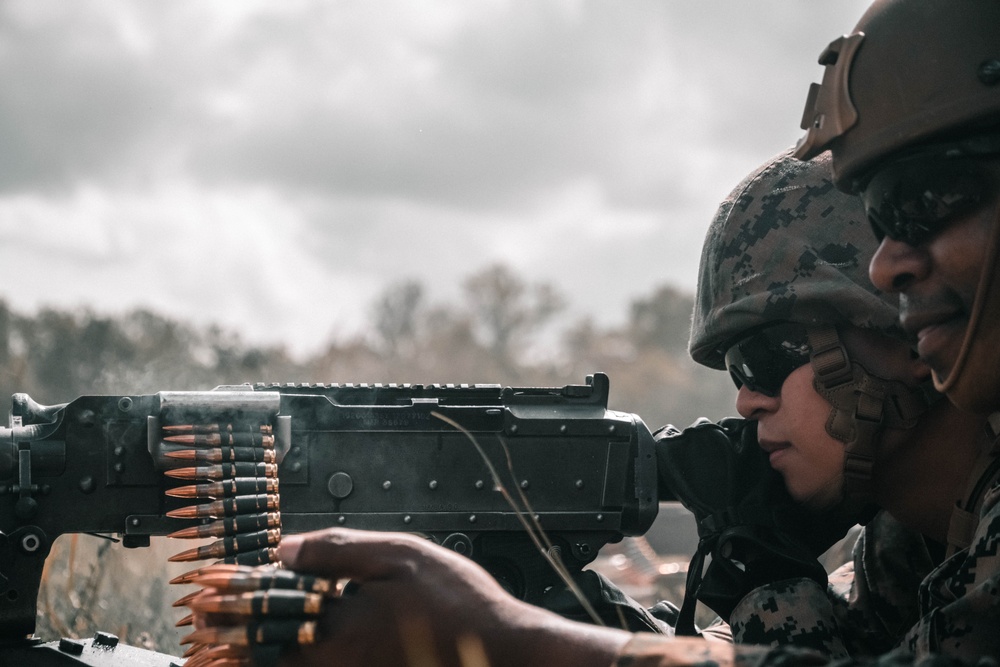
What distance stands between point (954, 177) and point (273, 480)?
2489 millimetres

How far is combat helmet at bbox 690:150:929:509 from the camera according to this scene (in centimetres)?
354

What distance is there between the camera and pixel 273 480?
4023mm

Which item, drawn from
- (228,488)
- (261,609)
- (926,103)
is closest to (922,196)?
(926,103)

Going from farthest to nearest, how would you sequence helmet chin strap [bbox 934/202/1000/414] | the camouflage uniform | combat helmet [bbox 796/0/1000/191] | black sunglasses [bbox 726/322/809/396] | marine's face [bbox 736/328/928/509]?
1. black sunglasses [bbox 726/322/809/396]
2. marine's face [bbox 736/328/928/509]
3. combat helmet [bbox 796/0/1000/191]
4. helmet chin strap [bbox 934/202/1000/414]
5. the camouflage uniform

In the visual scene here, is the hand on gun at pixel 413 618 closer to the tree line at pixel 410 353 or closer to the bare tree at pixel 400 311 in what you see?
the tree line at pixel 410 353

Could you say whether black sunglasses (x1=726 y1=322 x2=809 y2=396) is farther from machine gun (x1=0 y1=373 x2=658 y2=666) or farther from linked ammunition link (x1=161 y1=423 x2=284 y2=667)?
linked ammunition link (x1=161 y1=423 x2=284 y2=667)

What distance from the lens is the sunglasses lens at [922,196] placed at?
8.74 feet

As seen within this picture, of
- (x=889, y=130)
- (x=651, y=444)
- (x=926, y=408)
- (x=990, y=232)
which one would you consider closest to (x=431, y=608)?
(x=990, y=232)

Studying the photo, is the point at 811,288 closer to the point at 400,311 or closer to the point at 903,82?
the point at 903,82

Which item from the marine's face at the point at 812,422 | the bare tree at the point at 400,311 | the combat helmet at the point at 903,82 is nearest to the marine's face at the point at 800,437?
the marine's face at the point at 812,422

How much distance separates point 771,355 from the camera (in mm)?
3787

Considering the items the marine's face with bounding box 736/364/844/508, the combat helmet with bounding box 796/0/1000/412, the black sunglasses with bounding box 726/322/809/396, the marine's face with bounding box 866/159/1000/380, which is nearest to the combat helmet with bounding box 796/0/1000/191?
the combat helmet with bounding box 796/0/1000/412

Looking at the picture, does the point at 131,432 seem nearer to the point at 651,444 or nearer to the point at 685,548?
the point at 651,444

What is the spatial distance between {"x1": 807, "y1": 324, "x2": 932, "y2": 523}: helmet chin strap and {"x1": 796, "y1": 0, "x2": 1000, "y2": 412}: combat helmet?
65cm
